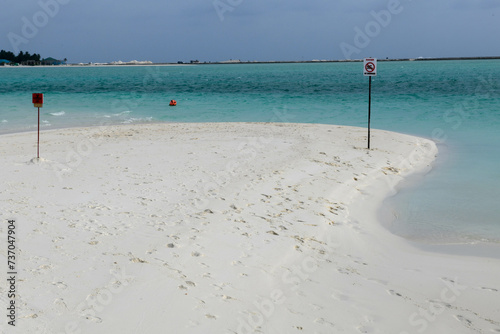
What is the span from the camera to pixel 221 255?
6215 mm

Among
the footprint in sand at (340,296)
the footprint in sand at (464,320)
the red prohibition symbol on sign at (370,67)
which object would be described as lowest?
the footprint in sand at (464,320)

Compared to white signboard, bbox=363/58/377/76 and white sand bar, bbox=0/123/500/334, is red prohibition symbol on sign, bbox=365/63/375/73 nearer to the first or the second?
white signboard, bbox=363/58/377/76

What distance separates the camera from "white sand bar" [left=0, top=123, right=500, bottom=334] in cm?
488

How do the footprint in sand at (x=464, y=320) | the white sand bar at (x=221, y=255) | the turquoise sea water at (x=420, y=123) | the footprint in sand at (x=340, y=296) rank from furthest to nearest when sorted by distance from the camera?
1. the turquoise sea water at (x=420, y=123)
2. the footprint in sand at (x=340, y=296)
3. the footprint in sand at (x=464, y=320)
4. the white sand bar at (x=221, y=255)

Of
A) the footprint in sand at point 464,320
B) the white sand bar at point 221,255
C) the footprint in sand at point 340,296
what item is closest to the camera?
the white sand bar at point 221,255

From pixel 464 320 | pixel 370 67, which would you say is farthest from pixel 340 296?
pixel 370 67

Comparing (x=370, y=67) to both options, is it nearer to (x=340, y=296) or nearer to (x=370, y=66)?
(x=370, y=66)

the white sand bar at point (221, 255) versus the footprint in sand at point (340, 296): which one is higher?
the white sand bar at point (221, 255)

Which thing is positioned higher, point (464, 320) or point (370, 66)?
point (370, 66)

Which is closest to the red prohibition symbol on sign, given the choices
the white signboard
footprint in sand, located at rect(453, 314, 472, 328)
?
the white signboard

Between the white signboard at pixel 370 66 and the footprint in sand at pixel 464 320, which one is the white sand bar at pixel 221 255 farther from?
the white signboard at pixel 370 66

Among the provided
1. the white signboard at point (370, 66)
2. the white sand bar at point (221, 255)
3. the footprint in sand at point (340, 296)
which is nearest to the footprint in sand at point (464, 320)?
the white sand bar at point (221, 255)

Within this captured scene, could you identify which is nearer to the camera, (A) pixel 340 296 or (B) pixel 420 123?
(A) pixel 340 296

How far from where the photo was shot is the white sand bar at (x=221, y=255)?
4875mm
